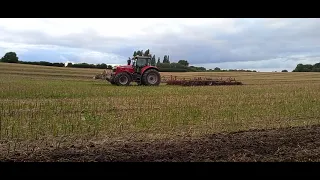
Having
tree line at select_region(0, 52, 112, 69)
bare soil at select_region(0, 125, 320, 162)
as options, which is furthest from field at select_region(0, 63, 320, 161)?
tree line at select_region(0, 52, 112, 69)

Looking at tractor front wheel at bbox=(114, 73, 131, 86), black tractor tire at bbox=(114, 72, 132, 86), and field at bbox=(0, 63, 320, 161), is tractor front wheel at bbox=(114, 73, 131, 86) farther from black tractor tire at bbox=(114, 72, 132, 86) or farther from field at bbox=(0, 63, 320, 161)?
field at bbox=(0, 63, 320, 161)

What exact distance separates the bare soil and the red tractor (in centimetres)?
1784

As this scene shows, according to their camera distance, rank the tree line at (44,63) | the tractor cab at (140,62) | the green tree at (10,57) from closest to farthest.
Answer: the tractor cab at (140,62), the tree line at (44,63), the green tree at (10,57)

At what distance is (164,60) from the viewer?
3054 inches

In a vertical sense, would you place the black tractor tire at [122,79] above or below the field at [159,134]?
above

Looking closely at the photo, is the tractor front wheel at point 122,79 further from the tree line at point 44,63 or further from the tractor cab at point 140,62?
the tree line at point 44,63

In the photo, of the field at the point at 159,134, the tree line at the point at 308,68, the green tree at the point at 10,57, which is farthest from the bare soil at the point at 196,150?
the tree line at the point at 308,68

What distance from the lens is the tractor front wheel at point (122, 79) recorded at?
23938 millimetres

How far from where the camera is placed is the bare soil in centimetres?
489

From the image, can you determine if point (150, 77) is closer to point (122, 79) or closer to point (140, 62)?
point (140, 62)

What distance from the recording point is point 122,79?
2411 cm

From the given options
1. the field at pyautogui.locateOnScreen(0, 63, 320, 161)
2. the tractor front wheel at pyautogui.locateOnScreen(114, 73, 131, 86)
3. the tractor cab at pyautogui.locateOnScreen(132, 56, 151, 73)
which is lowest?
the field at pyautogui.locateOnScreen(0, 63, 320, 161)

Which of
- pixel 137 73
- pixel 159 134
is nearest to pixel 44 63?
A: pixel 137 73
